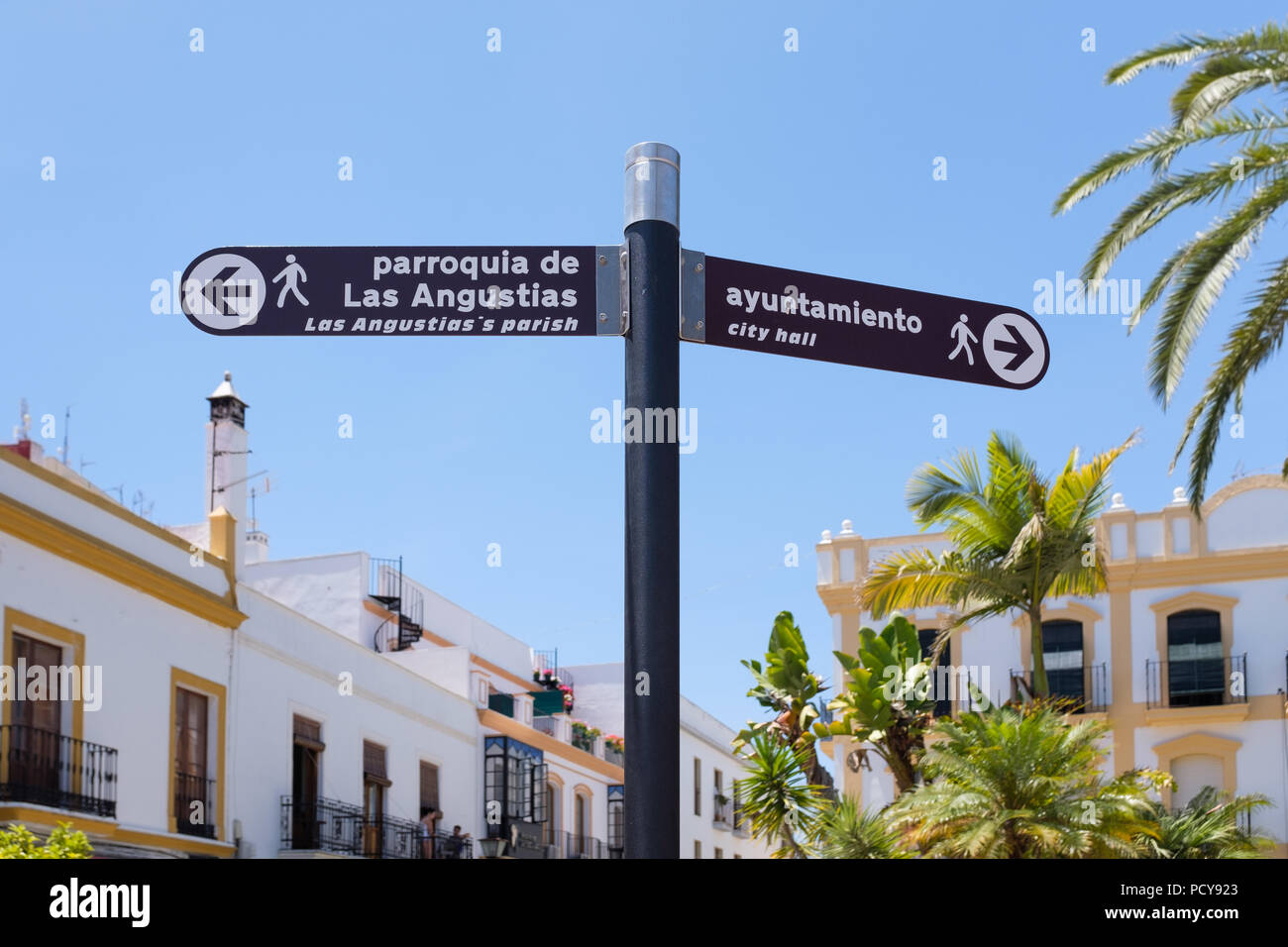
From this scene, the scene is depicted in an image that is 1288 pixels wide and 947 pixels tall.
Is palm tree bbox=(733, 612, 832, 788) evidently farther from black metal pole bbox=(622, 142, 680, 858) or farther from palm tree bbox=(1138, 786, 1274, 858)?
black metal pole bbox=(622, 142, 680, 858)

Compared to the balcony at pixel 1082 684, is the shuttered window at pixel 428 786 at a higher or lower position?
lower

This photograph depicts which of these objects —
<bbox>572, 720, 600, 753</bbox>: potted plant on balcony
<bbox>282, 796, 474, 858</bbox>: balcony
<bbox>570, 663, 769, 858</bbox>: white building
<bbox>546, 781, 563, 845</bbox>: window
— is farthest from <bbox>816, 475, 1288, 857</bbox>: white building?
<bbox>570, 663, 769, 858</bbox>: white building

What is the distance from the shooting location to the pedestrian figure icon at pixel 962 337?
14.3ft

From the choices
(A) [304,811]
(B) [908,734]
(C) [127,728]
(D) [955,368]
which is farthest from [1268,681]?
(D) [955,368]

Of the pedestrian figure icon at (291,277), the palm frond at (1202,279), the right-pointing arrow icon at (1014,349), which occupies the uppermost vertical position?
the palm frond at (1202,279)

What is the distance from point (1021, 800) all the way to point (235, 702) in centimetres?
1462

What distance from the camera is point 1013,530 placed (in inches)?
718

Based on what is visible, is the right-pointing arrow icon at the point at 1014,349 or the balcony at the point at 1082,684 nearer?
the right-pointing arrow icon at the point at 1014,349

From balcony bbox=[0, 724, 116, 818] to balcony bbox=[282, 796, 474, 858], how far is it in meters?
5.60

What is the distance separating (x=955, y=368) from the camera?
172 inches

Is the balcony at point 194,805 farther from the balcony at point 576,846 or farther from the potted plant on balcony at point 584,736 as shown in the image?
the potted plant on balcony at point 584,736

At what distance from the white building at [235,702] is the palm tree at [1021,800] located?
11.1m

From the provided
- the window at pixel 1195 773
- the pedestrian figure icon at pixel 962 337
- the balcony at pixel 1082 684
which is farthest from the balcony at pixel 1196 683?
the pedestrian figure icon at pixel 962 337

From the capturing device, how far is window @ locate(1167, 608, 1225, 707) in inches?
1227
